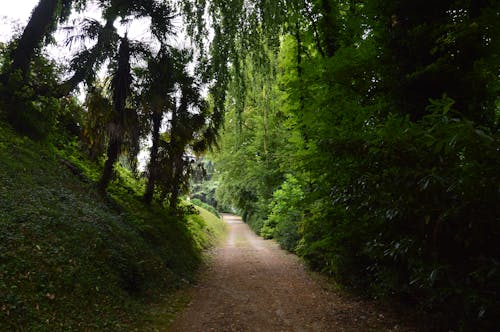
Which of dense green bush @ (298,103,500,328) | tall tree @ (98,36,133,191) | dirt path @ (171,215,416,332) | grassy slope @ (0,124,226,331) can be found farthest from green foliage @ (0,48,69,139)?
dense green bush @ (298,103,500,328)

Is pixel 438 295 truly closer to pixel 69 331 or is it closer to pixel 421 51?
pixel 421 51

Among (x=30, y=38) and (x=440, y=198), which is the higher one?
(x=30, y=38)

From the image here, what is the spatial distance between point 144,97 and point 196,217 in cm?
1026

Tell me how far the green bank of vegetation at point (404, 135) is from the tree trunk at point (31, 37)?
24.4ft

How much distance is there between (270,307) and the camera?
6.26 meters

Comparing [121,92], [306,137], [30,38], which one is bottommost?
[306,137]

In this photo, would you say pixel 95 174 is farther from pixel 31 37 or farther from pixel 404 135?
pixel 404 135

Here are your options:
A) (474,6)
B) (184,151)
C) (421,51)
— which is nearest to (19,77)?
(184,151)

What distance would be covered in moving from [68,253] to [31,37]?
707 centimetres

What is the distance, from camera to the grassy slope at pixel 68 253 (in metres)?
3.96

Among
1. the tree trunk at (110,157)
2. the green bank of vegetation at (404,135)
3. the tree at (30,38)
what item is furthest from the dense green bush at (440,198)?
the tree at (30,38)

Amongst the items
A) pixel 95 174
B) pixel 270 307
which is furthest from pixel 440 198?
pixel 95 174

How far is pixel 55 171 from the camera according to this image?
8.19 m

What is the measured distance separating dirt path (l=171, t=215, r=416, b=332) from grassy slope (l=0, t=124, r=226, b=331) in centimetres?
91
